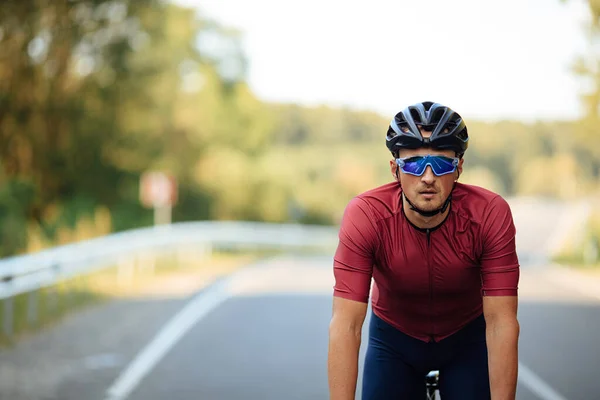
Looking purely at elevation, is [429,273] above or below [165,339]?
above

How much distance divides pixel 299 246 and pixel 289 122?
7209cm

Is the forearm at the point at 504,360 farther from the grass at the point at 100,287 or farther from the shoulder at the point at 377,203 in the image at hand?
the grass at the point at 100,287

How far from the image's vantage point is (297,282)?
20.3 m

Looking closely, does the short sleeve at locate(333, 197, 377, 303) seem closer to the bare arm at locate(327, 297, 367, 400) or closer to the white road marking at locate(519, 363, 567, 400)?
the bare arm at locate(327, 297, 367, 400)

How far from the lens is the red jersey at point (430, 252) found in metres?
4.12

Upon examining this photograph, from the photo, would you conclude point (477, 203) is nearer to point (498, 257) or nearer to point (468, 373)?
point (498, 257)

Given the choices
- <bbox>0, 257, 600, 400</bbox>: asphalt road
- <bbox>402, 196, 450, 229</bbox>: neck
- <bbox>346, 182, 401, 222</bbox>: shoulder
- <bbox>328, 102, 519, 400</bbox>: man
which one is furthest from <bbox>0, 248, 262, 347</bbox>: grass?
<bbox>402, 196, 450, 229</bbox>: neck

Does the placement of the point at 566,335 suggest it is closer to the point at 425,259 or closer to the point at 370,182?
the point at 425,259

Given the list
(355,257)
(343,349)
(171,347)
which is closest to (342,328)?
(343,349)

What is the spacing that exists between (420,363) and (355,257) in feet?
2.76

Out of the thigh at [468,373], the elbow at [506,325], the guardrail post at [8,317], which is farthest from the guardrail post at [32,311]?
the elbow at [506,325]

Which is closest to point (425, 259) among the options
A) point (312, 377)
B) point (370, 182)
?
point (312, 377)

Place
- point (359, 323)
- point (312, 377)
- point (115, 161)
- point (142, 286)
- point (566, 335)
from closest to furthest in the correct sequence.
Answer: point (359, 323) → point (312, 377) → point (566, 335) → point (142, 286) → point (115, 161)

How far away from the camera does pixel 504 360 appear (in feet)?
13.3
